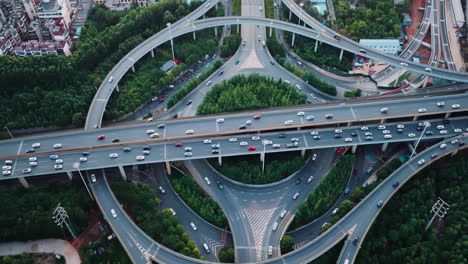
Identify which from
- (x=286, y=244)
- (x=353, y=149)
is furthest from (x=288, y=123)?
(x=286, y=244)

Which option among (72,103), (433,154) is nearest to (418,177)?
(433,154)

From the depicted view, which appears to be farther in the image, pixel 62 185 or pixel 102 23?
pixel 102 23

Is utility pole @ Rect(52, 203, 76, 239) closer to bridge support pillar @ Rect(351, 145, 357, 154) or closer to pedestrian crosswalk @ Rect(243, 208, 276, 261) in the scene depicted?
pedestrian crosswalk @ Rect(243, 208, 276, 261)

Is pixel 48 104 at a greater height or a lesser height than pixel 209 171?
greater

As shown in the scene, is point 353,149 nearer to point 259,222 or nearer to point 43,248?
point 259,222

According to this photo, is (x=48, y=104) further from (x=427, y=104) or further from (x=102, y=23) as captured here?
(x=427, y=104)

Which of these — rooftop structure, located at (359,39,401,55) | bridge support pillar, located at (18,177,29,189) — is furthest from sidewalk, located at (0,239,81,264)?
rooftop structure, located at (359,39,401,55)

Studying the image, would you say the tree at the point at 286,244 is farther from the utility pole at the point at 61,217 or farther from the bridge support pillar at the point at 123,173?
the utility pole at the point at 61,217

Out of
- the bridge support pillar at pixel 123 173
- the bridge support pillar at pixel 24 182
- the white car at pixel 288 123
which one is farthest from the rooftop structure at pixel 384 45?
the bridge support pillar at pixel 24 182
